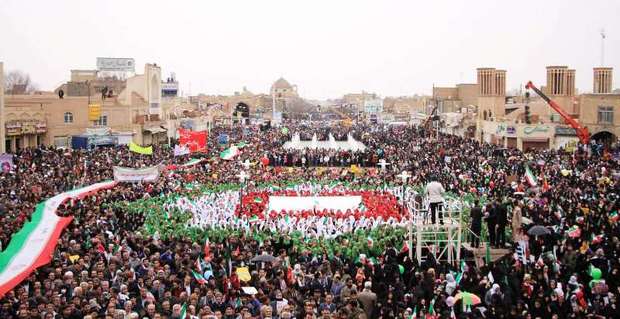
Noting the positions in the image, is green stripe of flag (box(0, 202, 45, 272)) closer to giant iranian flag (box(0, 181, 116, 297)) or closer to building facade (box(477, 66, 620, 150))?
giant iranian flag (box(0, 181, 116, 297))

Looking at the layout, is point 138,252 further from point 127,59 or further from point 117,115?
point 127,59

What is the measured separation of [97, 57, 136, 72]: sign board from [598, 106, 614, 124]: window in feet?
190

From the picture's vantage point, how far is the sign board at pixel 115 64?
8675 cm

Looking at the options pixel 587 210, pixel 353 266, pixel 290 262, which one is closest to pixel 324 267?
pixel 353 266

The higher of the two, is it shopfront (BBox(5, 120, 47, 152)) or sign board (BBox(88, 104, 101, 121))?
sign board (BBox(88, 104, 101, 121))

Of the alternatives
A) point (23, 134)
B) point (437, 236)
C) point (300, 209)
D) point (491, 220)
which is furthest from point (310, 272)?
point (23, 134)

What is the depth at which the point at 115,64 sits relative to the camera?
87625 mm

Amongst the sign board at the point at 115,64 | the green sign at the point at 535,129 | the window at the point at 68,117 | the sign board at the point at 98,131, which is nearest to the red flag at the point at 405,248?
the sign board at the point at 98,131

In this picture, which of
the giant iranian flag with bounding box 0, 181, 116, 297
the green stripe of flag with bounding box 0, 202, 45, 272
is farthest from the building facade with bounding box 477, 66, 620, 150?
the green stripe of flag with bounding box 0, 202, 45, 272

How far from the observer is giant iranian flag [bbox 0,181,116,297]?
531 inches

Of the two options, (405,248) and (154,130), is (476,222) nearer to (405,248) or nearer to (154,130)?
(405,248)

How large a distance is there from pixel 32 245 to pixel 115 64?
74.9 meters

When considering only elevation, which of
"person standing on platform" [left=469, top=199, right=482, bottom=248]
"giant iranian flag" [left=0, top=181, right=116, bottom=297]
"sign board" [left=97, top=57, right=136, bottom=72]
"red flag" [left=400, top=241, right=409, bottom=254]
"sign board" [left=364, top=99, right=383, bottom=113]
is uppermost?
"sign board" [left=97, top=57, right=136, bottom=72]

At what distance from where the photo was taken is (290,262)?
1516 centimetres
